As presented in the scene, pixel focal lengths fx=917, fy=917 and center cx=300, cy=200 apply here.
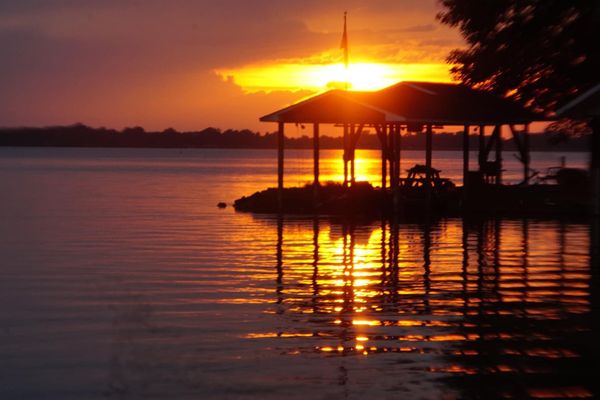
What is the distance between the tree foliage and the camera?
1258 inches

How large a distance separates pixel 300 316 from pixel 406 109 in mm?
22542

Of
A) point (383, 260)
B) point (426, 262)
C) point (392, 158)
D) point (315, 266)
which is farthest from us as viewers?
point (392, 158)

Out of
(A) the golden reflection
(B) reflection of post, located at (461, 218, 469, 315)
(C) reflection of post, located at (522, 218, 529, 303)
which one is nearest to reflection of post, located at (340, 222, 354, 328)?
(A) the golden reflection

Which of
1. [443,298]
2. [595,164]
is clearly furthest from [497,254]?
[595,164]

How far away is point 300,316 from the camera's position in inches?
513

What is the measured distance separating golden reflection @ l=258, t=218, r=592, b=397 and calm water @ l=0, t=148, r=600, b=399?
0.04 metres

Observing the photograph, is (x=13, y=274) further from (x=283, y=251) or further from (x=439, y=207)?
(x=439, y=207)

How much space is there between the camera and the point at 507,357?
34.0 ft

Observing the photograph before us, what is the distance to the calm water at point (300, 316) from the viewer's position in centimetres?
937

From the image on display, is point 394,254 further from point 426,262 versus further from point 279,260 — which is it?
point 279,260

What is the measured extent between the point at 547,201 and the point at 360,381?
2597 centimetres

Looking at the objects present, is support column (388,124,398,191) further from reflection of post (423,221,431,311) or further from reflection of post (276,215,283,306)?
reflection of post (276,215,283,306)

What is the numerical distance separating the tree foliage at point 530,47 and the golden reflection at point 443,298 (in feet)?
31.1

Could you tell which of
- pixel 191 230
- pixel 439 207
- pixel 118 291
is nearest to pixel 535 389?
pixel 118 291
